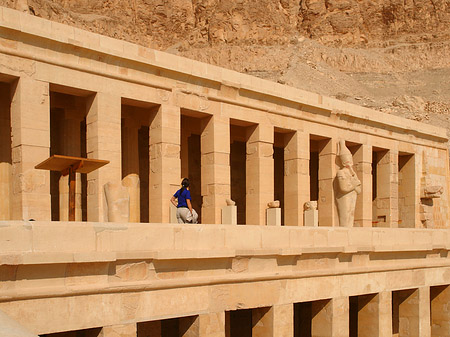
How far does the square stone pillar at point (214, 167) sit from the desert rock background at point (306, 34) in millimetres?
33728

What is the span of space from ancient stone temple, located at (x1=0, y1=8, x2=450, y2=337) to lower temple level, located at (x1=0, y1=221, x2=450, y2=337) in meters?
0.03

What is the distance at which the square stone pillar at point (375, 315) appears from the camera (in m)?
12.4

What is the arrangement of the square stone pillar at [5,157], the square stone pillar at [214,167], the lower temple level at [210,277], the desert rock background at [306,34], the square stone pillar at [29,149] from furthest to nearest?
the desert rock background at [306,34]
the square stone pillar at [214,167]
the square stone pillar at [5,157]
the square stone pillar at [29,149]
the lower temple level at [210,277]

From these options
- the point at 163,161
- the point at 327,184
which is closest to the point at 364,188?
the point at 327,184

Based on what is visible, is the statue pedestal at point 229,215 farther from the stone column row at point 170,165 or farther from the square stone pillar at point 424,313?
the square stone pillar at point 424,313

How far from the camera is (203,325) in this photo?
923cm

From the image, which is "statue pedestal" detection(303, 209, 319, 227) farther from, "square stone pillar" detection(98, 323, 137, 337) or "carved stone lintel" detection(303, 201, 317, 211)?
"square stone pillar" detection(98, 323, 137, 337)

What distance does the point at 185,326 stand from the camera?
30.9ft

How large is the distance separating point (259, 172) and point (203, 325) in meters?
7.97

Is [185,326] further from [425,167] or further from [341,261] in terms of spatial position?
[425,167]

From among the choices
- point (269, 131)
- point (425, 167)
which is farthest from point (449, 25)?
point (269, 131)

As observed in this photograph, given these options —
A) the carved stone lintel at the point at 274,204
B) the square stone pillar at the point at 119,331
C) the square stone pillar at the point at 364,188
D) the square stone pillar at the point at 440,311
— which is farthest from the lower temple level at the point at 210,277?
the square stone pillar at the point at 364,188

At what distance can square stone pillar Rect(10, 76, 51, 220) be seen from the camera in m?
12.1

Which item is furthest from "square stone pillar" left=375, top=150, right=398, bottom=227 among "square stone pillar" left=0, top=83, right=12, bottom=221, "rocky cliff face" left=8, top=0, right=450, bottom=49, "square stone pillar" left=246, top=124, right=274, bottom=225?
"rocky cliff face" left=8, top=0, right=450, bottom=49
